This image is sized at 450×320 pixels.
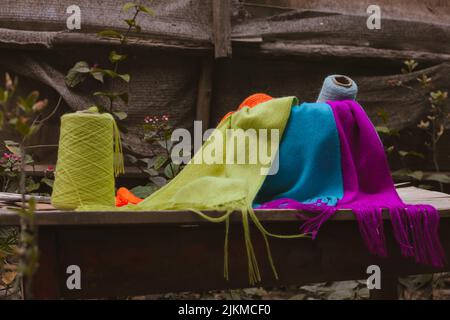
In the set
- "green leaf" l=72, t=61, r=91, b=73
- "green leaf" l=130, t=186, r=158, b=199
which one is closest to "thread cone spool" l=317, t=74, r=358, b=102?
"green leaf" l=130, t=186, r=158, b=199

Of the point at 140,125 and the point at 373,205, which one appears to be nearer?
the point at 373,205

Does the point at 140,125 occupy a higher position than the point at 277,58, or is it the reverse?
the point at 277,58

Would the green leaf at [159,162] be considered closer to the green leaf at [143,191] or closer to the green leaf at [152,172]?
the green leaf at [152,172]

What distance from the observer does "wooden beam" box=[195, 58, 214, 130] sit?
126 inches

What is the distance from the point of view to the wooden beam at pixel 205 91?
321 centimetres

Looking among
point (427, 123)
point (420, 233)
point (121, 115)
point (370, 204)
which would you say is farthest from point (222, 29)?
point (420, 233)

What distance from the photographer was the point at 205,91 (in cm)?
322

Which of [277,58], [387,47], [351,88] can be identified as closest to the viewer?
[351,88]

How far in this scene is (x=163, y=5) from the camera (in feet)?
10.3

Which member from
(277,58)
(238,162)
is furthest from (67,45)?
(238,162)

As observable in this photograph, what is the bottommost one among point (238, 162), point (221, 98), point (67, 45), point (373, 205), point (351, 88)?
point (373, 205)

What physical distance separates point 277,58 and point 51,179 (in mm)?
1450
